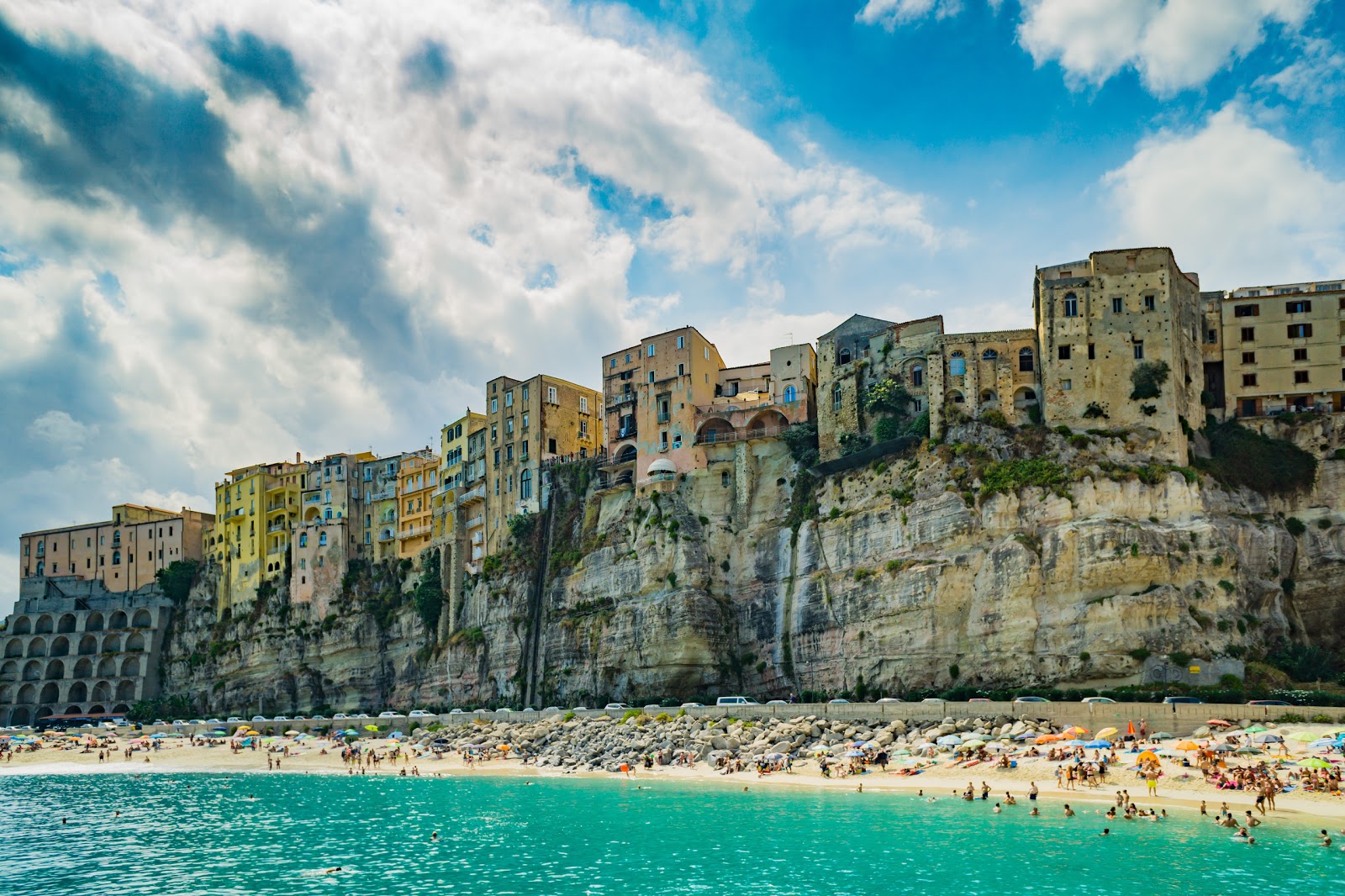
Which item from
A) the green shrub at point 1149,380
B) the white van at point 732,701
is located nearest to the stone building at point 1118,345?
the green shrub at point 1149,380

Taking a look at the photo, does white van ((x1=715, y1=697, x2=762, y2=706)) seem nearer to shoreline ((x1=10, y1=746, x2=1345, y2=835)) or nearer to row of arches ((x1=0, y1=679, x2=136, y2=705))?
shoreline ((x1=10, y1=746, x2=1345, y2=835))

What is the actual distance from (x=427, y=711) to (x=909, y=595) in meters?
39.8

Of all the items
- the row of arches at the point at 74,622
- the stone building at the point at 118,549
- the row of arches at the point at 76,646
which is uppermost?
the stone building at the point at 118,549

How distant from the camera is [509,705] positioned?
273 feet

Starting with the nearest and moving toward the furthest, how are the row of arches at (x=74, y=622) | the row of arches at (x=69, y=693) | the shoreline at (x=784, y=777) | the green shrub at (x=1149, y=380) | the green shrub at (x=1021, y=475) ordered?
1. the shoreline at (x=784, y=777)
2. the green shrub at (x=1021, y=475)
3. the green shrub at (x=1149, y=380)
4. the row of arches at (x=69, y=693)
5. the row of arches at (x=74, y=622)

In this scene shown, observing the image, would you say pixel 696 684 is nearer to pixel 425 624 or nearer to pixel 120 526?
pixel 425 624

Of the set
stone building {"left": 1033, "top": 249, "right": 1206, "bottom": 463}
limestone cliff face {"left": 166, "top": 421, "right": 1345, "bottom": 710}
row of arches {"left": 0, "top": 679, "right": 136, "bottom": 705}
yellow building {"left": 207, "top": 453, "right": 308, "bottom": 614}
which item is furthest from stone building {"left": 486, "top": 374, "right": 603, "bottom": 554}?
row of arches {"left": 0, "top": 679, "right": 136, "bottom": 705}

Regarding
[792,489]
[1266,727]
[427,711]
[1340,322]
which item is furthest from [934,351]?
[427,711]

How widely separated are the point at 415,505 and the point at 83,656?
4120cm

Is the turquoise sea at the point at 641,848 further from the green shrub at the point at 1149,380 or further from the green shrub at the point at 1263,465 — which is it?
the green shrub at the point at 1263,465

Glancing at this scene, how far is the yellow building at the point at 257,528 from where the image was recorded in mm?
111562

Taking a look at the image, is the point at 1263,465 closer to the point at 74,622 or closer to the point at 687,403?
the point at 687,403

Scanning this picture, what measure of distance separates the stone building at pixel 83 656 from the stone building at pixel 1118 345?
9130 centimetres

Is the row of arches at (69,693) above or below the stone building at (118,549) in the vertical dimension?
below
